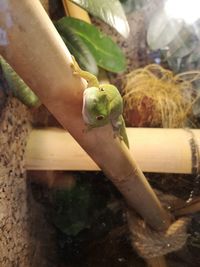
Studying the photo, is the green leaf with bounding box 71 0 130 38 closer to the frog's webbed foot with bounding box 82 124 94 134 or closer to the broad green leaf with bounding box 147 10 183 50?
the frog's webbed foot with bounding box 82 124 94 134

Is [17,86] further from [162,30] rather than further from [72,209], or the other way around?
[162,30]

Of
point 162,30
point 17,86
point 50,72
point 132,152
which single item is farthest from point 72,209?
point 162,30

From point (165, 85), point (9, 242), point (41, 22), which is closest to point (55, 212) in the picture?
point (9, 242)

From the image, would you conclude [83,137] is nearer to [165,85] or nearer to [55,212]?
[55,212]

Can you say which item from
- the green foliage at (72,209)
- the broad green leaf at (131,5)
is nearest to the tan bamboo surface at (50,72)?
the green foliage at (72,209)

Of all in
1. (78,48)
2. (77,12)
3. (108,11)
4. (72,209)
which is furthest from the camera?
(72,209)

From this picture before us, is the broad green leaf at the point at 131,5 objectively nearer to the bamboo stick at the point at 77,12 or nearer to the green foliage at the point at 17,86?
the bamboo stick at the point at 77,12
